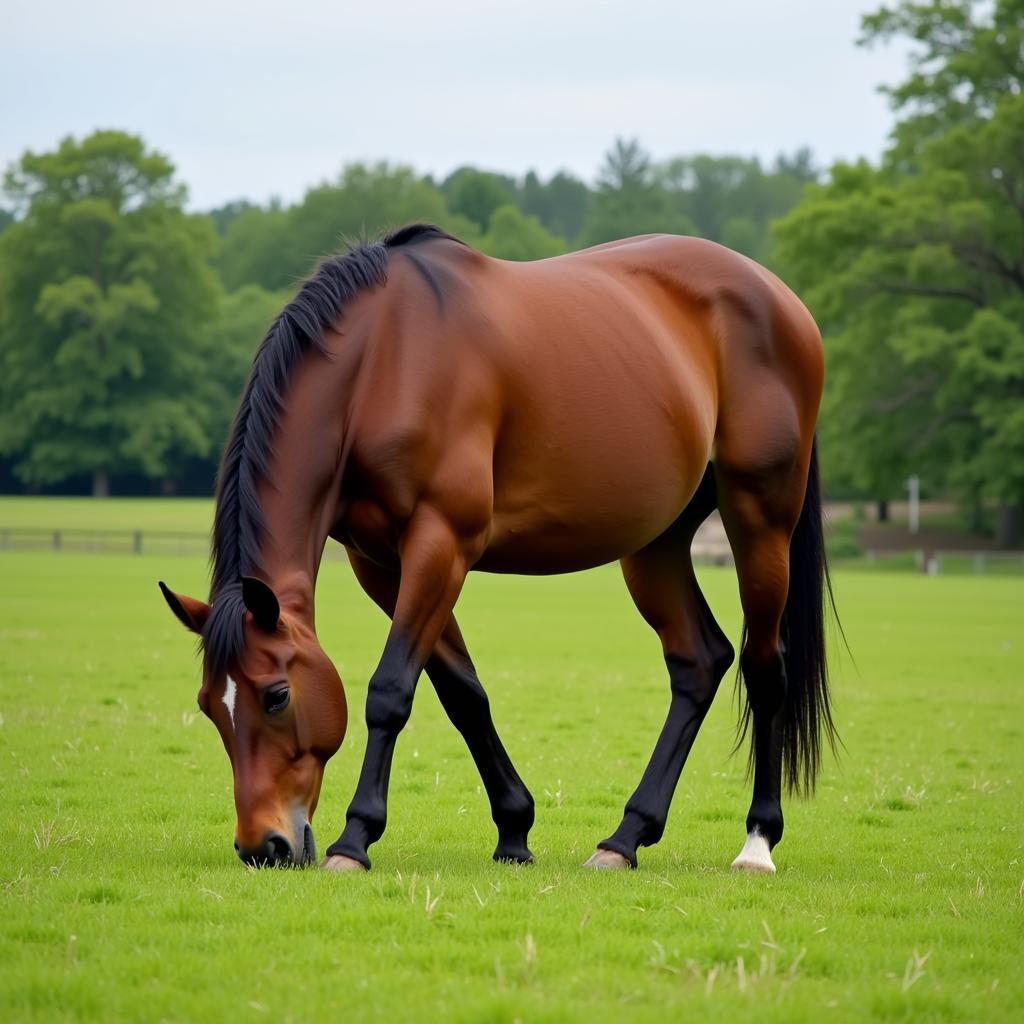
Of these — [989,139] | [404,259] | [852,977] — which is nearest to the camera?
[852,977]

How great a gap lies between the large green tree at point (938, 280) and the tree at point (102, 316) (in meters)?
41.4

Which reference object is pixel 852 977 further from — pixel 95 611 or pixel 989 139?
pixel 989 139

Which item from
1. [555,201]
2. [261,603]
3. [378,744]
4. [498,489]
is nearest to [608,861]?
[378,744]

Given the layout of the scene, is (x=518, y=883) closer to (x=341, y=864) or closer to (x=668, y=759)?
(x=341, y=864)

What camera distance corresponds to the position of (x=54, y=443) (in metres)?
84.1

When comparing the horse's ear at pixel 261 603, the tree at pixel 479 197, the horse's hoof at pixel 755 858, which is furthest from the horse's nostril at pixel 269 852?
the tree at pixel 479 197

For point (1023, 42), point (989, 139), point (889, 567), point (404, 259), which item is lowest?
point (889, 567)

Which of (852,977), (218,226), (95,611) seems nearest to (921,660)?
(95,611)

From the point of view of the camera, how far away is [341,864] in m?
5.96

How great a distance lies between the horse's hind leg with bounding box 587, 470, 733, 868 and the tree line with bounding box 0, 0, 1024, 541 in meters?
2.23

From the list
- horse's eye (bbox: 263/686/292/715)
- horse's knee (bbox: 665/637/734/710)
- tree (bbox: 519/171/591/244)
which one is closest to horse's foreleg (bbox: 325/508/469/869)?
horse's eye (bbox: 263/686/292/715)

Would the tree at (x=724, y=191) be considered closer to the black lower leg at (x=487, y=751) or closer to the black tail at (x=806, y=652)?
the black tail at (x=806, y=652)

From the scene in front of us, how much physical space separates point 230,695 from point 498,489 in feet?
4.91

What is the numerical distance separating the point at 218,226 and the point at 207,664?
162702mm
